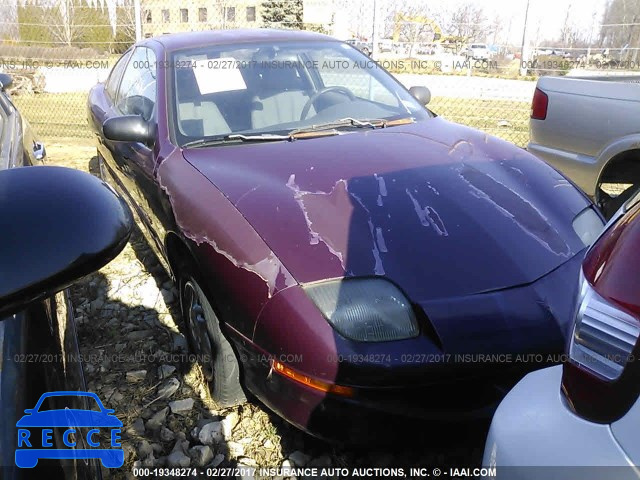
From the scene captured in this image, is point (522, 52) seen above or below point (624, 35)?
below

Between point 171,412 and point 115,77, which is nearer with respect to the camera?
point 171,412

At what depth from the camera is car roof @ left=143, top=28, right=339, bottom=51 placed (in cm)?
357

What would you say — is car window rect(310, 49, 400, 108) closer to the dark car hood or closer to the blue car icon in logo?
the dark car hood

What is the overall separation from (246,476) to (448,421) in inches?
33.3

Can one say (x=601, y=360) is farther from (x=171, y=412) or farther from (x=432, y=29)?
(x=432, y=29)

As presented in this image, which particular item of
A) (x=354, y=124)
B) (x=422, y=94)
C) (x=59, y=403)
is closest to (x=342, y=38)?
(x=422, y=94)

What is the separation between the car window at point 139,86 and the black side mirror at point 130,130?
19cm

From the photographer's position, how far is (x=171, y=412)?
2.58 m

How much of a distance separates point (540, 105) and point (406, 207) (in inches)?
110

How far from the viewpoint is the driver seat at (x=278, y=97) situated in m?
3.17

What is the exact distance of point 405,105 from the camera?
353cm

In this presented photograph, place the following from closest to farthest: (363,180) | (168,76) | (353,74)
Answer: (363,180) → (168,76) → (353,74)

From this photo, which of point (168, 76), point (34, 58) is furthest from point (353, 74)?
point (34, 58)

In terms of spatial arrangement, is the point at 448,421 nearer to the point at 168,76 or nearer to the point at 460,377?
the point at 460,377
